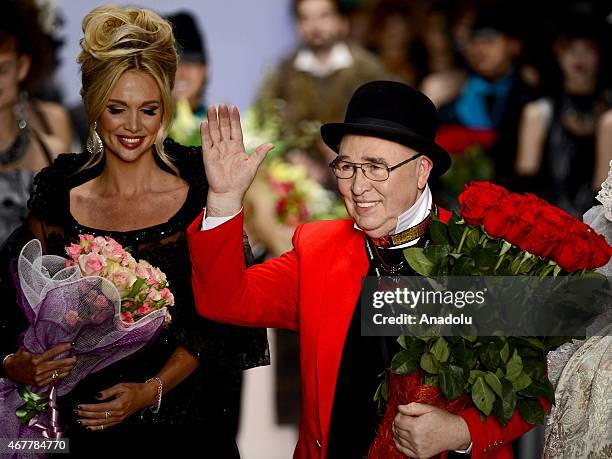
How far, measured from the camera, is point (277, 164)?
19.1 ft

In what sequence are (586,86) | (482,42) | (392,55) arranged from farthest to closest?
(392,55) < (482,42) < (586,86)

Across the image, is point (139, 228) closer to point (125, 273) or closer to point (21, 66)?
point (125, 273)

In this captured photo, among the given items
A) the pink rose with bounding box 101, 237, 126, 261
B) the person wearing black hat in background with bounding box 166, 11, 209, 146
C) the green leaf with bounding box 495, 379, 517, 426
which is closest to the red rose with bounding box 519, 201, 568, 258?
the green leaf with bounding box 495, 379, 517, 426

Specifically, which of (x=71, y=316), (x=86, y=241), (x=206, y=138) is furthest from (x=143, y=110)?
A: (x=71, y=316)

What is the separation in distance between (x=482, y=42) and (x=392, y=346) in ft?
15.4

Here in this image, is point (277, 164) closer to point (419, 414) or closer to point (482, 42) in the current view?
point (482, 42)

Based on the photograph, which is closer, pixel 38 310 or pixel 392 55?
pixel 38 310

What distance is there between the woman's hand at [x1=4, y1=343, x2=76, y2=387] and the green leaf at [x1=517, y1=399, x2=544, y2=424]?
121cm

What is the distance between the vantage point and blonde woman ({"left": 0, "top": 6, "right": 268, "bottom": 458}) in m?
3.21

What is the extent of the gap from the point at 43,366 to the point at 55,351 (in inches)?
2.2

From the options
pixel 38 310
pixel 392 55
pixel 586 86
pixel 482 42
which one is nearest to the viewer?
pixel 38 310

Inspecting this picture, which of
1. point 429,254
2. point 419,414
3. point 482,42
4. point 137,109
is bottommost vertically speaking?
point 419,414

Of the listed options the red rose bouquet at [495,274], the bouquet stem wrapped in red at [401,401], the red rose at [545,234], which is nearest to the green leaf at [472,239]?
the red rose bouquet at [495,274]

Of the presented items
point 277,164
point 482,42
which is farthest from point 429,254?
point 482,42
